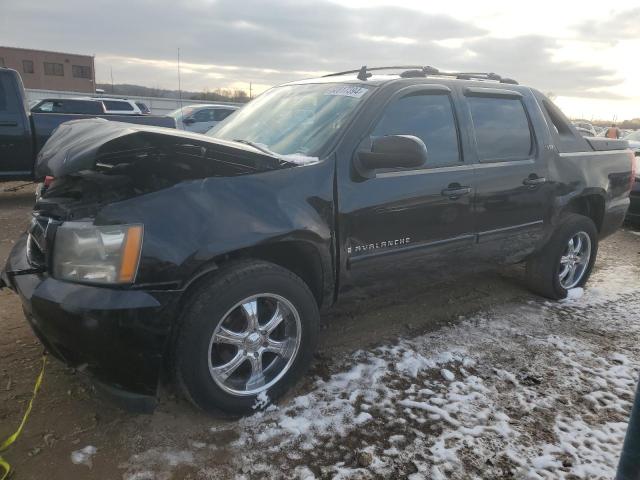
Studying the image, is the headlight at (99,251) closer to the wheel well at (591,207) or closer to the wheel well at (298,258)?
the wheel well at (298,258)

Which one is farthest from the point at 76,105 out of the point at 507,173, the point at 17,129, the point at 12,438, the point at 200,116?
the point at 12,438

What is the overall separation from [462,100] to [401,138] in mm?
1094

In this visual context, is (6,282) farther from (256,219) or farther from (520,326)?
(520,326)

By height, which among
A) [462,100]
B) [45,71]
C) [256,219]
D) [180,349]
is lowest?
[180,349]

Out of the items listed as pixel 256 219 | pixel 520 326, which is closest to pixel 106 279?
pixel 256 219

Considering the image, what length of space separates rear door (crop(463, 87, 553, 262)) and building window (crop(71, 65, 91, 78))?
54162mm

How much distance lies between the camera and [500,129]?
13.0ft

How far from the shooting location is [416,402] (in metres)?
2.89

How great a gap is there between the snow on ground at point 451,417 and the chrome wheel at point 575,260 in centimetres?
90

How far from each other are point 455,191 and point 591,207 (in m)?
2.14

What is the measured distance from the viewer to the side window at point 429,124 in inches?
129

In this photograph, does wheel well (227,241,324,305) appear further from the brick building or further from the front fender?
the brick building

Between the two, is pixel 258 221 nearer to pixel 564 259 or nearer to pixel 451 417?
pixel 451 417

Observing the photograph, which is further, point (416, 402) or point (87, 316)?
point (416, 402)
